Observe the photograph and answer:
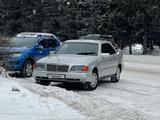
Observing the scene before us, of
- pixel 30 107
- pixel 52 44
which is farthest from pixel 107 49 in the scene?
pixel 30 107

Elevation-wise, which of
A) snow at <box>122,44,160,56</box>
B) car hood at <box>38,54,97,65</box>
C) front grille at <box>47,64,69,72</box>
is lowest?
snow at <box>122,44,160,56</box>

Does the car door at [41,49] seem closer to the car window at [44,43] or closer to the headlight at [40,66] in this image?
the car window at [44,43]

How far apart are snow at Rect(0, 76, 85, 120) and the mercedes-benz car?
362 cm

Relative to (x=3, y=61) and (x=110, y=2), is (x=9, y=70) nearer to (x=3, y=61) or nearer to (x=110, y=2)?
(x=3, y=61)

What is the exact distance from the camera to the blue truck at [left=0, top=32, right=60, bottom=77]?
62.1ft

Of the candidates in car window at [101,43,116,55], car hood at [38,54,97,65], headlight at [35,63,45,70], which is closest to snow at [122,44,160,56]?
car window at [101,43,116,55]

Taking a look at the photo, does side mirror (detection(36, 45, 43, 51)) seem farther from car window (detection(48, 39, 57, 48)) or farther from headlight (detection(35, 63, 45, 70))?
headlight (detection(35, 63, 45, 70))

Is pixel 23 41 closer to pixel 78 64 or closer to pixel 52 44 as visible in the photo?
pixel 52 44

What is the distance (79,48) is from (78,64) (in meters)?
1.73

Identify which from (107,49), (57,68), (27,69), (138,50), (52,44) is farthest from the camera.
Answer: (138,50)

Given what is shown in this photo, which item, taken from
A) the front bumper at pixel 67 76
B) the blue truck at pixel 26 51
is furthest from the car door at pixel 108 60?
the blue truck at pixel 26 51

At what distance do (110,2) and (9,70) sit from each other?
23.4 metres

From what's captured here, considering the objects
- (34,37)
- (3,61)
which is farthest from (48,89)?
(34,37)

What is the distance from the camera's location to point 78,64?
15492 millimetres
